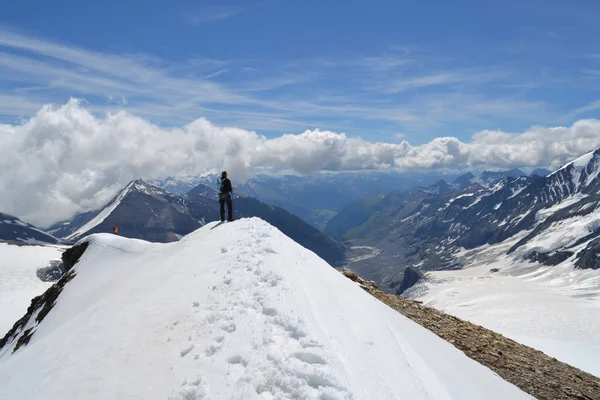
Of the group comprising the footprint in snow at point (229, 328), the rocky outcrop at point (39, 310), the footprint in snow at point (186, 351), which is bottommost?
the rocky outcrop at point (39, 310)

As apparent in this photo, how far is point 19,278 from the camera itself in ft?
385

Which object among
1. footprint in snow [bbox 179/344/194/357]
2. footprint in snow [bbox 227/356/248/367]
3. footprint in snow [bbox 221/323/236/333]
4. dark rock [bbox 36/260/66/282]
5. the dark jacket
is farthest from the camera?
dark rock [bbox 36/260/66/282]

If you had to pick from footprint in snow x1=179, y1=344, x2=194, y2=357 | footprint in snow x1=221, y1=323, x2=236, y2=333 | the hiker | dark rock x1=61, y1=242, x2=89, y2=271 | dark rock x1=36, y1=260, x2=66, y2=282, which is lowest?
dark rock x1=36, y1=260, x2=66, y2=282

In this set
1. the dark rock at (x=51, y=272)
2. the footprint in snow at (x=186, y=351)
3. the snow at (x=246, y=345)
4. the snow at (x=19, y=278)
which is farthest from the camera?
the dark rock at (x=51, y=272)

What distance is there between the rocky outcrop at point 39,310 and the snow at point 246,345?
14.2 metres

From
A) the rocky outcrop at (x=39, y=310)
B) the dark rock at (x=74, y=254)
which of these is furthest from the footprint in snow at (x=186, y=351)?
the dark rock at (x=74, y=254)

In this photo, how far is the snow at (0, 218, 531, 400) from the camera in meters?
10.1

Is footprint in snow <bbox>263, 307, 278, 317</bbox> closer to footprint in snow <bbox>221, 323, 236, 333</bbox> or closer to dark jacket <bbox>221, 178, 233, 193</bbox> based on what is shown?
footprint in snow <bbox>221, 323, 236, 333</bbox>

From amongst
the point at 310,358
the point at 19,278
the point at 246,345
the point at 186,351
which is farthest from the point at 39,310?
the point at 19,278

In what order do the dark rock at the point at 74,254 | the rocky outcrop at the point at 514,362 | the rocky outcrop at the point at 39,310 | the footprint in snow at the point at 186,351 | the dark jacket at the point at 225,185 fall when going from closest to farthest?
the footprint in snow at the point at 186,351 → the rocky outcrop at the point at 514,362 → the rocky outcrop at the point at 39,310 → the dark jacket at the point at 225,185 → the dark rock at the point at 74,254

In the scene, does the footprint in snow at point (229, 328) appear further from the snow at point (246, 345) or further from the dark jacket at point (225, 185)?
the dark jacket at point (225, 185)

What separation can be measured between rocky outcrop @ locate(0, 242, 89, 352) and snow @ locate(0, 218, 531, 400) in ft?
46.7

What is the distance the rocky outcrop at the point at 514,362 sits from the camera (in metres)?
17.3

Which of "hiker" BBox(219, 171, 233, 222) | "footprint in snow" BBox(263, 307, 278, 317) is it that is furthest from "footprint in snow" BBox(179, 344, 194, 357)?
"hiker" BBox(219, 171, 233, 222)
